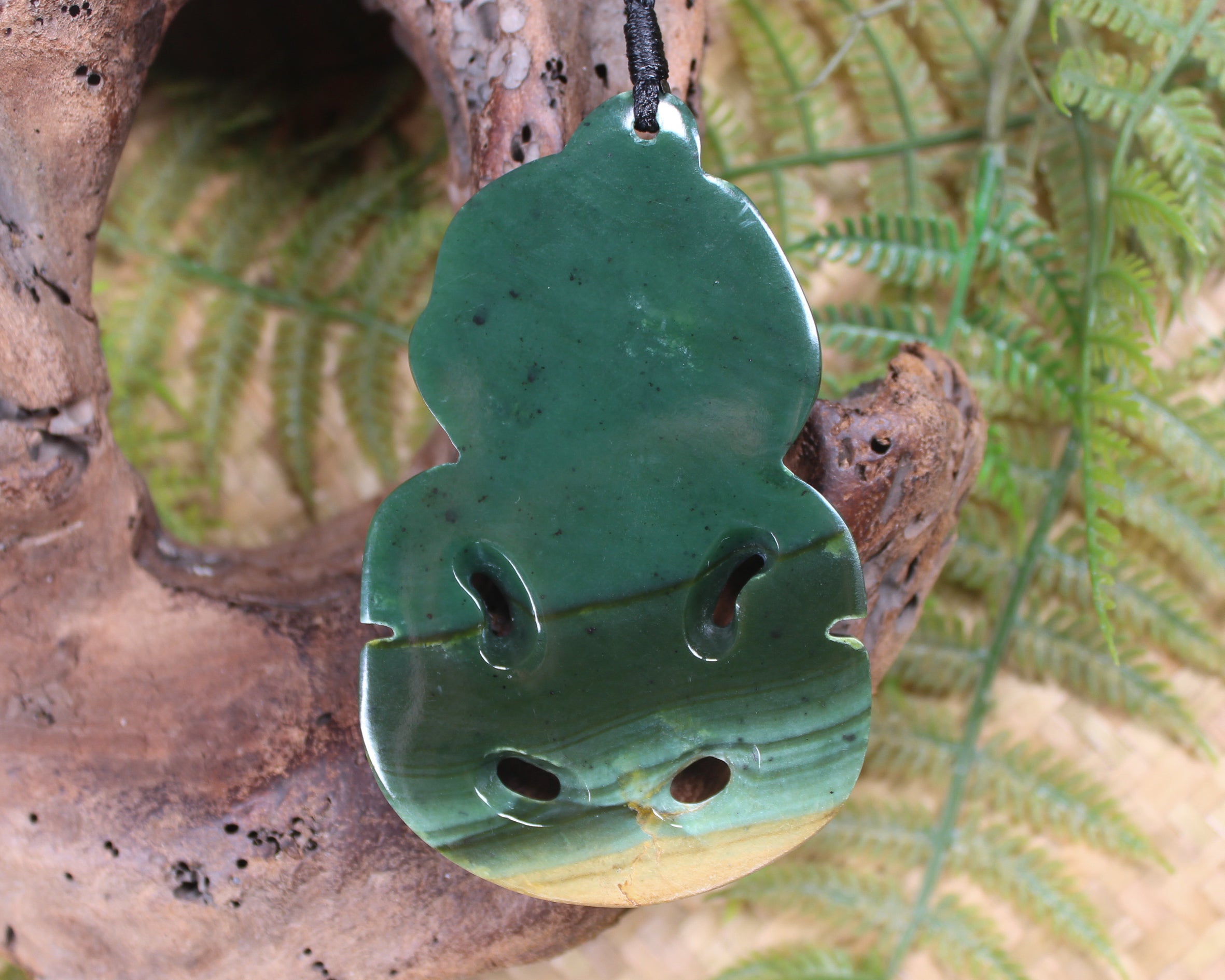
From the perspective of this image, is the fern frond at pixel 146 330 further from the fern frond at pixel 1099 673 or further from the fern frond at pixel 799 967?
the fern frond at pixel 1099 673

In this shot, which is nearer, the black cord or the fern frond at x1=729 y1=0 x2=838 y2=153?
the black cord

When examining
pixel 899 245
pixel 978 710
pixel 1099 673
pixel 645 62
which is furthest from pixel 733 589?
pixel 1099 673

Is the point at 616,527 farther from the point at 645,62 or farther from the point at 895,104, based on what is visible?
the point at 895,104

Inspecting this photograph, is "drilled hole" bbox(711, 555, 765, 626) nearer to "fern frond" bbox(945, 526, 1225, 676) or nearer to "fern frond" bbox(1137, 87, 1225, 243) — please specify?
"fern frond" bbox(945, 526, 1225, 676)

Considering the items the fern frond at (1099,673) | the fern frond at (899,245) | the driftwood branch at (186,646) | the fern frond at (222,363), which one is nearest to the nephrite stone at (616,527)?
the driftwood branch at (186,646)

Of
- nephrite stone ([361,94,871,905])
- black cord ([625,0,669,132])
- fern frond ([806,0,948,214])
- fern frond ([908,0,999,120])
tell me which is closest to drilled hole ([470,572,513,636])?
nephrite stone ([361,94,871,905])

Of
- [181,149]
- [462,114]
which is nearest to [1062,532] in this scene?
[462,114]
